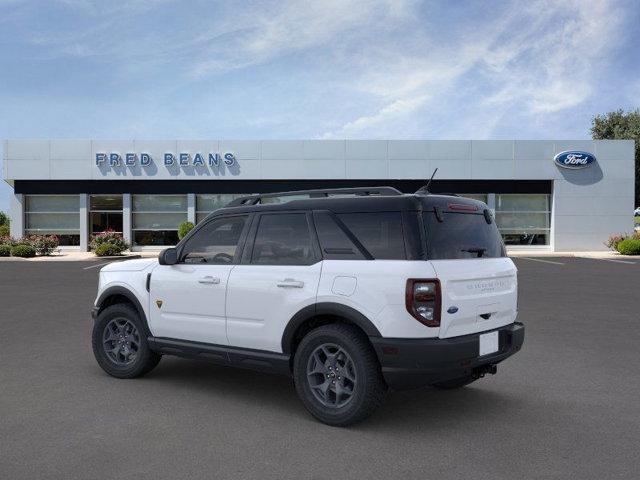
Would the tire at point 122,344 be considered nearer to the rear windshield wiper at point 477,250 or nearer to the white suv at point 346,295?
the white suv at point 346,295

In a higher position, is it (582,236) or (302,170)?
(302,170)

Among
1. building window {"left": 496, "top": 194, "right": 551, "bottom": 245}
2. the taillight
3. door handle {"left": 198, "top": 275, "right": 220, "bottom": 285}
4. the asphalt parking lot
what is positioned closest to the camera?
the asphalt parking lot

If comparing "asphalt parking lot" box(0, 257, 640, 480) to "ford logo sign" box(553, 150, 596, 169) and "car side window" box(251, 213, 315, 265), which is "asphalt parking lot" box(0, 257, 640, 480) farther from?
"ford logo sign" box(553, 150, 596, 169)

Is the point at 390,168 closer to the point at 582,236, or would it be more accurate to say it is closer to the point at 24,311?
the point at 582,236

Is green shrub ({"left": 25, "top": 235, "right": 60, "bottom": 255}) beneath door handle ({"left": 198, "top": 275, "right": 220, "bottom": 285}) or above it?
beneath

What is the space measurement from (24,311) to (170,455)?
8.37 m

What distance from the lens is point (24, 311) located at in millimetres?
11094

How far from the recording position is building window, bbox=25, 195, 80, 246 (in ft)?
116

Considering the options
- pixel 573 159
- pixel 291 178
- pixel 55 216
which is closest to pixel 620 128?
pixel 573 159

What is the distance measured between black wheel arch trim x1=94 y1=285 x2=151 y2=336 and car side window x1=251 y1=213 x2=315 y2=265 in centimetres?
153

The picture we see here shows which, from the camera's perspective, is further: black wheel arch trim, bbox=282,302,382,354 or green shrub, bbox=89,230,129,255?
green shrub, bbox=89,230,129,255

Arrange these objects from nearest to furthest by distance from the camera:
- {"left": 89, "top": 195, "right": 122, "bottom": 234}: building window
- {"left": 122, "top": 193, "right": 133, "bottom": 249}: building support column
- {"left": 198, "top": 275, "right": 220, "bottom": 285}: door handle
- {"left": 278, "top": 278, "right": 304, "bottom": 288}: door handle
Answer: {"left": 278, "top": 278, "right": 304, "bottom": 288}: door handle, {"left": 198, "top": 275, "right": 220, "bottom": 285}: door handle, {"left": 122, "top": 193, "right": 133, "bottom": 249}: building support column, {"left": 89, "top": 195, "right": 122, "bottom": 234}: building window

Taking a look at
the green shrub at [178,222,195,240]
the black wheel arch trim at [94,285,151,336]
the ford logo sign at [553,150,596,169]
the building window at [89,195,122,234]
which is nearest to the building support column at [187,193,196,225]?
the green shrub at [178,222,195,240]

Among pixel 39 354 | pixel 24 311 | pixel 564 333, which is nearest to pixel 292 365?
pixel 39 354
